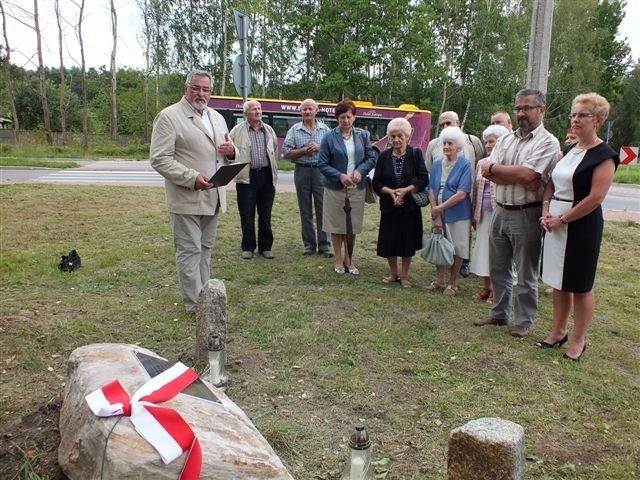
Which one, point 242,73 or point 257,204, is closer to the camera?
point 257,204

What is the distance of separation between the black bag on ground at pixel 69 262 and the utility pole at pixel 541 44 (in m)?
5.30

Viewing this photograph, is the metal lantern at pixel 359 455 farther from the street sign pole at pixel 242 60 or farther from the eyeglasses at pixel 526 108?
the street sign pole at pixel 242 60

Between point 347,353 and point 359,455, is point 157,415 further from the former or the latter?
point 347,353

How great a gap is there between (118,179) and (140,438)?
15312mm

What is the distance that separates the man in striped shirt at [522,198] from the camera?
3.97 meters

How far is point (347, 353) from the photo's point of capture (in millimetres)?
3986

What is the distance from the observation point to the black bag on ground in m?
5.87

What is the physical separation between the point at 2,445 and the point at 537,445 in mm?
2664

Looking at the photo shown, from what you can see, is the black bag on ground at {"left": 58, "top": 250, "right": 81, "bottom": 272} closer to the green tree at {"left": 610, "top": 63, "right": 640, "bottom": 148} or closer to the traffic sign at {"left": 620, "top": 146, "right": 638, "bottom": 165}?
the traffic sign at {"left": 620, "top": 146, "right": 638, "bottom": 165}

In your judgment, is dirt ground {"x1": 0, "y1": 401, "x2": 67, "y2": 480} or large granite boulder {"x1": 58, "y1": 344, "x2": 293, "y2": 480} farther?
dirt ground {"x1": 0, "y1": 401, "x2": 67, "y2": 480}

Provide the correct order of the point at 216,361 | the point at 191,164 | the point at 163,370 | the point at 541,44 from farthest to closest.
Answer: the point at 541,44, the point at 191,164, the point at 216,361, the point at 163,370

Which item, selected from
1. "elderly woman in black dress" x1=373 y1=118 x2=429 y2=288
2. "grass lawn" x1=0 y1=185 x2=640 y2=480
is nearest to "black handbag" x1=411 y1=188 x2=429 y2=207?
"elderly woman in black dress" x1=373 y1=118 x2=429 y2=288

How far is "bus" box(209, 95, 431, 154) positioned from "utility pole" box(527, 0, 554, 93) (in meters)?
13.7

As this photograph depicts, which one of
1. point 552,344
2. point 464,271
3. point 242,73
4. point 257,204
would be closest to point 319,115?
point 242,73
